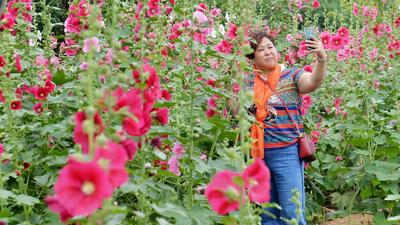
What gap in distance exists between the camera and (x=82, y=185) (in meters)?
1.40

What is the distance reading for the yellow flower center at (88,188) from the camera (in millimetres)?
1392

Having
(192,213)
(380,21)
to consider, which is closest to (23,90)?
(192,213)

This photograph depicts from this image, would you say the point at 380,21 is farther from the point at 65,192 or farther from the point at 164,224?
the point at 65,192

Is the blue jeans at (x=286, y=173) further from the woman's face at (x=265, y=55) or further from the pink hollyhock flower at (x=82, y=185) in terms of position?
the pink hollyhock flower at (x=82, y=185)

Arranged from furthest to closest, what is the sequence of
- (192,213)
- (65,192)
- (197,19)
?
1. (197,19)
2. (192,213)
3. (65,192)

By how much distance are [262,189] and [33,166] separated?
71.6 inches

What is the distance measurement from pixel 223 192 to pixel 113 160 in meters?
0.49

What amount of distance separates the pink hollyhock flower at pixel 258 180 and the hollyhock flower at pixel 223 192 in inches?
1.4

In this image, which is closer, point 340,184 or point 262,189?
point 262,189

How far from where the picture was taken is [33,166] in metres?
3.31

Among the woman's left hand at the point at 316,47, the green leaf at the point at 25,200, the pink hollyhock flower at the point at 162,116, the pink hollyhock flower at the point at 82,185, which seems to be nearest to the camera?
the pink hollyhock flower at the point at 82,185

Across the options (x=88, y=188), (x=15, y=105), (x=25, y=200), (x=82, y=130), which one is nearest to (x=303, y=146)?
(x=15, y=105)

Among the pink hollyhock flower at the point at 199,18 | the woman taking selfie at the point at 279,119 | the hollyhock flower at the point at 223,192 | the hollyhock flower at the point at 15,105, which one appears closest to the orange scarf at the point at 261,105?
the woman taking selfie at the point at 279,119

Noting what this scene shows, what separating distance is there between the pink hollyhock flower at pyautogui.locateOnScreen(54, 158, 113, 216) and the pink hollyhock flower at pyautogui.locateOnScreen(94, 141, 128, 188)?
45 mm
